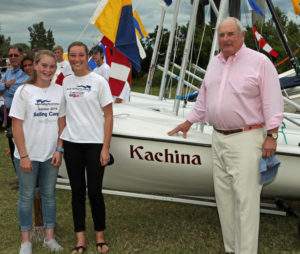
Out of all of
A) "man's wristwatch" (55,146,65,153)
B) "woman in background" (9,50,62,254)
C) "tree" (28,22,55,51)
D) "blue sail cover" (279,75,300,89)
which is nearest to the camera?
"woman in background" (9,50,62,254)

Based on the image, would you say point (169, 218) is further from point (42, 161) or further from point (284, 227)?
point (42, 161)

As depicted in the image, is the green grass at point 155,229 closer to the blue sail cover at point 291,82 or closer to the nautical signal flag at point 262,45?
the blue sail cover at point 291,82

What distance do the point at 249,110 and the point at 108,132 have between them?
104 cm

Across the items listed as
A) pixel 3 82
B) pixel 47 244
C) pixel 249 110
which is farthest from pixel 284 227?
pixel 3 82

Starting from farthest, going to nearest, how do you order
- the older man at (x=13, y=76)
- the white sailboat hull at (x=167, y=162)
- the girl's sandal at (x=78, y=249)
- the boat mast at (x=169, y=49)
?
the boat mast at (x=169, y=49)
the older man at (x=13, y=76)
the white sailboat hull at (x=167, y=162)
the girl's sandal at (x=78, y=249)

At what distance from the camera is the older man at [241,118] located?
3523 mm

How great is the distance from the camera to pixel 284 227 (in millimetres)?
4992

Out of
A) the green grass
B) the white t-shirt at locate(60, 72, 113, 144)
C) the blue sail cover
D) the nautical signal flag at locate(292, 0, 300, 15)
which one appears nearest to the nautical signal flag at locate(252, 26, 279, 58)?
the blue sail cover

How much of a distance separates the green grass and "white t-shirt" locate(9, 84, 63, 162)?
2.87 ft

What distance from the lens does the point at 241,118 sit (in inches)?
142

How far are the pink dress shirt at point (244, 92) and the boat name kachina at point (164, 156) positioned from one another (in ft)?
2.07

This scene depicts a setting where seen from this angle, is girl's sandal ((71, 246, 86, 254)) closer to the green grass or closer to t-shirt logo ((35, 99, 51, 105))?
the green grass

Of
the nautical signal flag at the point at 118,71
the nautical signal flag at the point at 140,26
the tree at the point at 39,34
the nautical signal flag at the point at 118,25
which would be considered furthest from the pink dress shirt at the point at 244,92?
the tree at the point at 39,34

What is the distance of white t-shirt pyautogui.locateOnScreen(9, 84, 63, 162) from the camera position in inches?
152
